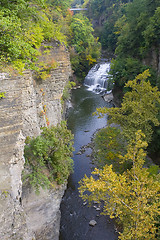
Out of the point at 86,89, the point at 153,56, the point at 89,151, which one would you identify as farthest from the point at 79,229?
the point at 86,89

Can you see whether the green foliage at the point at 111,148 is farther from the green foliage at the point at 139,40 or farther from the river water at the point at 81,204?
the green foliage at the point at 139,40

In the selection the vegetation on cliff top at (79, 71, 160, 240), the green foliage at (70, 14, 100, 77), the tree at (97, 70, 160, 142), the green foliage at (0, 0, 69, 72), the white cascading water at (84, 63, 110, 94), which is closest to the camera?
the green foliage at (0, 0, 69, 72)

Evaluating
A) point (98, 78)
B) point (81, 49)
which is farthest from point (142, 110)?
point (81, 49)

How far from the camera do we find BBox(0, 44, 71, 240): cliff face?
15.5 ft

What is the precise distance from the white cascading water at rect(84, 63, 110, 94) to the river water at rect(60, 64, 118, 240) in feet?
26.6

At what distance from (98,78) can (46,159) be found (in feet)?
89.6

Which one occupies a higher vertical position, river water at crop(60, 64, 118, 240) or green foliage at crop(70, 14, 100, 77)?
green foliage at crop(70, 14, 100, 77)

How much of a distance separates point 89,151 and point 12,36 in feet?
43.1

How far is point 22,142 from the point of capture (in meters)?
5.27

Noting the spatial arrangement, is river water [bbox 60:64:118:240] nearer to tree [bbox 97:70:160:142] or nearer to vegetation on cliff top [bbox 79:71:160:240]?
vegetation on cliff top [bbox 79:71:160:240]

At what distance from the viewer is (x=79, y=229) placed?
34.8 feet

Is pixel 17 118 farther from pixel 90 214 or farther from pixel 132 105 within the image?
pixel 90 214

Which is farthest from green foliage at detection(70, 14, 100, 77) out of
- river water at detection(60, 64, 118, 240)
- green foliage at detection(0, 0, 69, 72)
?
green foliage at detection(0, 0, 69, 72)

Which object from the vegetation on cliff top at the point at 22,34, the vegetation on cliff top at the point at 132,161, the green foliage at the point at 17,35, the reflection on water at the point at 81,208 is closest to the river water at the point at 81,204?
the reflection on water at the point at 81,208
